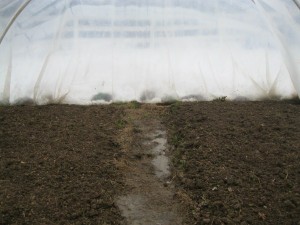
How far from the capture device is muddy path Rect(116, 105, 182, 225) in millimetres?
3318

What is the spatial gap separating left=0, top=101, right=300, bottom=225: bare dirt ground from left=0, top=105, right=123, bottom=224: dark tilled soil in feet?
0.04

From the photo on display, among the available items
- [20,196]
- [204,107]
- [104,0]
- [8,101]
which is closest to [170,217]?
[20,196]

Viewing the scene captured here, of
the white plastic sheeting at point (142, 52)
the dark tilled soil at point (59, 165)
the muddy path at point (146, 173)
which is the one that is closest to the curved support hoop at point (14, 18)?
the white plastic sheeting at point (142, 52)

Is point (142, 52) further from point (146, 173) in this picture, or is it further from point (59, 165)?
point (59, 165)

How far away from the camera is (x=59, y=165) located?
3898 mm

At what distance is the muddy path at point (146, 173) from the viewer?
3.32 metres

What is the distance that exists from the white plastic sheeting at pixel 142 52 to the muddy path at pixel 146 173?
846 mm

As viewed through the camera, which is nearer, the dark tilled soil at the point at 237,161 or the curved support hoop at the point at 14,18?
the dark tilled soil at the point at 237,161

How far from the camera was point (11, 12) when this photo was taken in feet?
19.0

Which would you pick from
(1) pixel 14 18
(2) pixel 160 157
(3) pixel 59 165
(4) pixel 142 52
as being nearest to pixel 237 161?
(2) pixel 160 157

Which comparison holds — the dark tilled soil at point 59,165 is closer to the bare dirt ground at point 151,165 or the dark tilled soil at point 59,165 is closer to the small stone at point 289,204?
the bare dirt ground at point 151,165

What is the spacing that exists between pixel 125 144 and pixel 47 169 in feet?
3.86

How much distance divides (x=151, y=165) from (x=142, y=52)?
2646mm

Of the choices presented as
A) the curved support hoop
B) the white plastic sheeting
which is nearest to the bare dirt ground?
the white plastic sheeting
